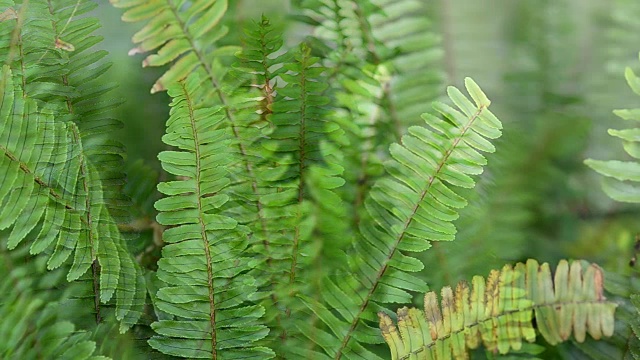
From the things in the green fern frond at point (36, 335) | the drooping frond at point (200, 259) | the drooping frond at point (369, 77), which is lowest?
the green fern frond at point (36, 335)

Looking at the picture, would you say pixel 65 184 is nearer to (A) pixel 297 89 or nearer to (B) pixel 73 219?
(B) pixel 73 219

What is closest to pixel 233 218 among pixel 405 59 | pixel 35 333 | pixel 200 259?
pixel 200 259

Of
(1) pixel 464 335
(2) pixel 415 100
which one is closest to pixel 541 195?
(2) pixel 415 100

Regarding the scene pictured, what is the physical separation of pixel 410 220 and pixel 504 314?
11 cm

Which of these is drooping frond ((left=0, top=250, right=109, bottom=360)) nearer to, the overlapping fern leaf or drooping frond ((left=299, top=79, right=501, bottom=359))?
the overlapping fern leaf

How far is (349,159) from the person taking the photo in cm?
57

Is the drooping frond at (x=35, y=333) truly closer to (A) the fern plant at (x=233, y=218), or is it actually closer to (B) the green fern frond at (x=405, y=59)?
(A) the fern plant at (x=233, y=218)

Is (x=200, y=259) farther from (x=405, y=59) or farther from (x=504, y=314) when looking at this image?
(x=405, y=59)

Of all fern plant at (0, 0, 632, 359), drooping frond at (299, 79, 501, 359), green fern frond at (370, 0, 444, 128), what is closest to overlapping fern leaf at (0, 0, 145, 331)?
fern plant at (0, 0, 632, 359)

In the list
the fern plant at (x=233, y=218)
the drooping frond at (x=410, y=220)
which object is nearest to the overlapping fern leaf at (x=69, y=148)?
the fern plant at (x=233, y=218)

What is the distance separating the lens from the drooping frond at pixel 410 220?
0.44 m

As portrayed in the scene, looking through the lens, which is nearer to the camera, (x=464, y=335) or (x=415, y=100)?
(x=464, y=335)

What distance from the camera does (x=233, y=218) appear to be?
1.49 ft

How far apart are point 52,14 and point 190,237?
198mm
